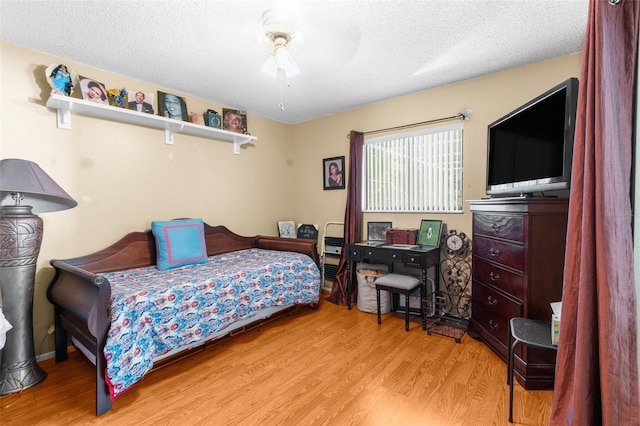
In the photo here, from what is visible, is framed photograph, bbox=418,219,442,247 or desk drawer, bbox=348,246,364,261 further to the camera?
desk drawer, bbox=348,246,364,261

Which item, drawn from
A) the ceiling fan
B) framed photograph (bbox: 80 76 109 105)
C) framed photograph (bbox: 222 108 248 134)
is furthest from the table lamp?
framed photograph (bbox: 222 108 248 134)

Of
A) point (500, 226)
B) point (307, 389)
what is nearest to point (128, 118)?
point (307, 389)

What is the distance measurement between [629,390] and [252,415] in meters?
1.59

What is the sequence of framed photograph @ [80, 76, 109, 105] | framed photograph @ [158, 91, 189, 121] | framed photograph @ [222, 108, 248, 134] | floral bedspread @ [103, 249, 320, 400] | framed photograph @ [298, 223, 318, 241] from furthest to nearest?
framed photograph @ [298, 223, 318, 241] < framed photograph @ [222, 108, 248, 134] < framed photograph @ [158, 91, 189, 121] < framed photograph @ [80, 76, 109, 105] < floral bedspread @ [103, 249, 320, 400]

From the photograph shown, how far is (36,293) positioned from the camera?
2150mm

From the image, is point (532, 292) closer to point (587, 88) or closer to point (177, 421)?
point (587, 88)

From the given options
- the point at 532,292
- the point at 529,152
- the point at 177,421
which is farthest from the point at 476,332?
the point at 177,421

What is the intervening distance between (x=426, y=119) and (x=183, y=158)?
260 cm

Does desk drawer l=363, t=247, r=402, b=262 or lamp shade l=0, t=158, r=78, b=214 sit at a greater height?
lamp shade l=0, t=158, r=78, b=214

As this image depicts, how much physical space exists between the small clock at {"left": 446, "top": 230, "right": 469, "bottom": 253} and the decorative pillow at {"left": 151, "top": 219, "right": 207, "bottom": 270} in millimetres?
2411

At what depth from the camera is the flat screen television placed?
65.6 inches

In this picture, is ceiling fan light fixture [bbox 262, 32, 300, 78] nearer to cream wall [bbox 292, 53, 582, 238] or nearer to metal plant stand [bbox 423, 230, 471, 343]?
cream wall [bbox 292, 53, 582, 238]

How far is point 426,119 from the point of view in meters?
3.01

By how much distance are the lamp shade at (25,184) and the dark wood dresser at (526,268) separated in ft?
9.85
